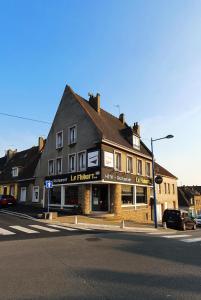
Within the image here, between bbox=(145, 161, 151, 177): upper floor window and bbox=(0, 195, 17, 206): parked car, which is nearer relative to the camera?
bbox=(0, 195, 17, 206): parked car

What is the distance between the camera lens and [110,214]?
24.7 m

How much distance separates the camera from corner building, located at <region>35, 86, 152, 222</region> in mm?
24688

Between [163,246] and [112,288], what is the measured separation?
5.70m

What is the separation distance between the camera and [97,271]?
6.55 meters

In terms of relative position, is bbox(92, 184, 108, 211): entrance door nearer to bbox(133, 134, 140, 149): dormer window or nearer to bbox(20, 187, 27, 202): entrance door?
bbox(133, 134, 140, 149): dormer window

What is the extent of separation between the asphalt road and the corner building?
46.0 feet

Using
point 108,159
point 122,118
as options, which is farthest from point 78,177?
point 122,118

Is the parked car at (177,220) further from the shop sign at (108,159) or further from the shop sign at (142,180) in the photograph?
the shop sign at (142,180)

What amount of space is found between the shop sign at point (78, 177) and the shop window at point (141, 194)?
7.80 meters

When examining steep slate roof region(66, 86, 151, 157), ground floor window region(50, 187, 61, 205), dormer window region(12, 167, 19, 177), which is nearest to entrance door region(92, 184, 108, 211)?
ground floor window region(50, 187, 61, 205)

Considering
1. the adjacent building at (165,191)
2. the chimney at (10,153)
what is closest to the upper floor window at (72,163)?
the adjacent building at (165,191)

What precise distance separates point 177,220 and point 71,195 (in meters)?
10.7

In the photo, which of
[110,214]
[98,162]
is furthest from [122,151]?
[110,214]

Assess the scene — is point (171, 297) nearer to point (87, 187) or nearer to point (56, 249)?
point (56, 249)
